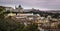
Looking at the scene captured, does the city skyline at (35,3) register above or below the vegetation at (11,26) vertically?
above

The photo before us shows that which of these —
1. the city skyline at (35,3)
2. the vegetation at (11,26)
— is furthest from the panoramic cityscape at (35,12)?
the vegetation at (11,26)

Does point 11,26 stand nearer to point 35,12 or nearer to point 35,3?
point 35,12

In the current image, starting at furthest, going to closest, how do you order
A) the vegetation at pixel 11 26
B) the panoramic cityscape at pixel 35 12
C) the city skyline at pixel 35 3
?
the city skyline at pixel 35 3 < the panoramic cityscape at pixel 35 12 < the vegetation at pixel 11 26

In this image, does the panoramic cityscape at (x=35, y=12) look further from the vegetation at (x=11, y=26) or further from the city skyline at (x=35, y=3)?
the vegetation at (x=11, y=26)

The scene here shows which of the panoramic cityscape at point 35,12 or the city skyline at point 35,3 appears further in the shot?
the city skyline at point 35,3

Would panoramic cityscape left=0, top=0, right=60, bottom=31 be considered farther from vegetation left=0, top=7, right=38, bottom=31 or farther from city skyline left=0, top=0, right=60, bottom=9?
vegetation left=0, top=7, right=38, bottom=31

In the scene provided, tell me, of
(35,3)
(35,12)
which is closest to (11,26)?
(35,12)

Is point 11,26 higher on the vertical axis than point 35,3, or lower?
lower

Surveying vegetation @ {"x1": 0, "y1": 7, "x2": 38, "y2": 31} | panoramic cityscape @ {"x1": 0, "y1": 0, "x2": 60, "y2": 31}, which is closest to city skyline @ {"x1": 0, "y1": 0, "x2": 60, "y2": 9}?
panoramic cityscape @ {"x1": 0, "y1": 0, "x2": 60, "y2": 31}

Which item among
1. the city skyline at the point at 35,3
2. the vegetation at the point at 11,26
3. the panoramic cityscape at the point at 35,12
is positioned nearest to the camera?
the vegetation at the point at 11,26
